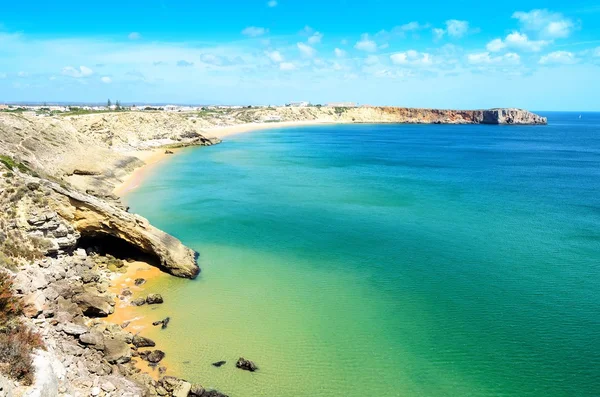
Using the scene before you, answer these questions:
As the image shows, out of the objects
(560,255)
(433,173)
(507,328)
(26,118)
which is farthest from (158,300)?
(433,173)

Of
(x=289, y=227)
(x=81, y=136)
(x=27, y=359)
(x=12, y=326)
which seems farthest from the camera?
(x=81, y=136)

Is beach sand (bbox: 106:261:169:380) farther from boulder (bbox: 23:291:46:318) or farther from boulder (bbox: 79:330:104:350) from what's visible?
boulder (bbox: 23:291:46:318)

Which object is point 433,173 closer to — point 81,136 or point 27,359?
point 81,136

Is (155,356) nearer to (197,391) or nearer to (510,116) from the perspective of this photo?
(197,391)

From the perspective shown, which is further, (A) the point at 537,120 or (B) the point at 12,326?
(A) the point at 537,120

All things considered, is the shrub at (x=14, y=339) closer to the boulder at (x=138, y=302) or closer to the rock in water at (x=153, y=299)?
the boulder at (x=138, y=302)

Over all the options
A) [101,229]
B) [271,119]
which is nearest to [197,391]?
[101,229]

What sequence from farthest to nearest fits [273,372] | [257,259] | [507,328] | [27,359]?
[257,259] → [507,328] → [273,372] → [27,359]
